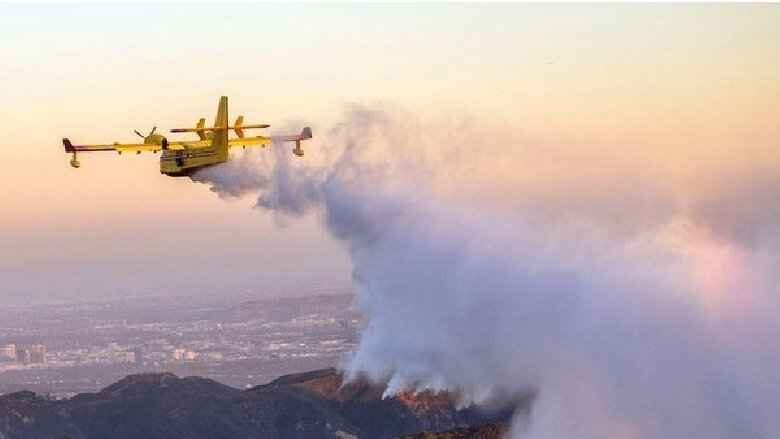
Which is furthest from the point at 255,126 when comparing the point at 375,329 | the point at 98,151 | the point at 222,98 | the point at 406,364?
the point at 406,364

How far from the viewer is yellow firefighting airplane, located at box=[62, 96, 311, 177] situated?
14012cm

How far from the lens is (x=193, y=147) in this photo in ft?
465

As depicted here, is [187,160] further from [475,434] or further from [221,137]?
[475,434]

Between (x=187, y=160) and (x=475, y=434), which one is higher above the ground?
(x=187, y=160)

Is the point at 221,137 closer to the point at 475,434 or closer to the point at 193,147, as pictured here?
the point at 193,147

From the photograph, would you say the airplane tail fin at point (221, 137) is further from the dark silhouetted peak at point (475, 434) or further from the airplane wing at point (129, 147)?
the dark silhouetted peak at point (475, 434)

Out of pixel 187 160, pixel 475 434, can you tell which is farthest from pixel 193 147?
pixel 475 434

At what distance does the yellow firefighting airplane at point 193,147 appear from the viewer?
140 m

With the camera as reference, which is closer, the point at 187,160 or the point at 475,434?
the point at 187,160

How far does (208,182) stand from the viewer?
14750 cm

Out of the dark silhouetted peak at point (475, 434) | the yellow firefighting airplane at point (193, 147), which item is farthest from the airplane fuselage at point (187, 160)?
the dark silhouetted peak at point (475, 434)

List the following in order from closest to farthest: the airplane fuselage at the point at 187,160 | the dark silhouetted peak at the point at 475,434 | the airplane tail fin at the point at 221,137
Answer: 1. the airplane fuselage at the point at 187,160
2. the airplane tail fin at the point at 221,137
3. the dark silhouetted peak at the point at 475,434

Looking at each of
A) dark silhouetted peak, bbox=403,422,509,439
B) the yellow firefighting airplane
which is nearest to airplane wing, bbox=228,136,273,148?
the yellow firefighting airplane

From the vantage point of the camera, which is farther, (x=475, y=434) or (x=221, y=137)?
(x=475, y=434)
